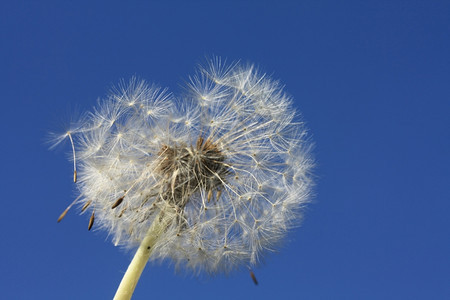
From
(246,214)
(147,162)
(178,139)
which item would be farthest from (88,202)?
(246,214)

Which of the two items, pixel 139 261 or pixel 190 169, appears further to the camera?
pixel 190 169

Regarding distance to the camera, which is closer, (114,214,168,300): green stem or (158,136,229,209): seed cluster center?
(114,214,168,300): green stem

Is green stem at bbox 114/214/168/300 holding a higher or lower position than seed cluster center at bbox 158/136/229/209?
lower

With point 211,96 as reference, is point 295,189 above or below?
below

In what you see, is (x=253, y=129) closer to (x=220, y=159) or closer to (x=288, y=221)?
(x=220, y=159)

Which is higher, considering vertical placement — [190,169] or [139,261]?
[190,169]

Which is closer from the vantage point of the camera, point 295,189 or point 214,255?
point 214,255

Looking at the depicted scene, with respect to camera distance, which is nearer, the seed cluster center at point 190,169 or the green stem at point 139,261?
the green stem at point 139,261

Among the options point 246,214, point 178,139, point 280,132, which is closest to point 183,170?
point 178,139

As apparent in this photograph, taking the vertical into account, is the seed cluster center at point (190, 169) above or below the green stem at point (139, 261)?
above

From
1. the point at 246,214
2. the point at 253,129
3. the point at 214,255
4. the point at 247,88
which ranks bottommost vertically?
the point at 214,255
